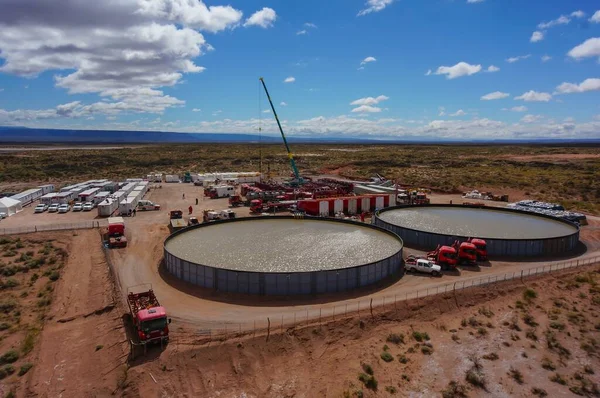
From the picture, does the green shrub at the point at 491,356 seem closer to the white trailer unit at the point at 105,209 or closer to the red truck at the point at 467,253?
the red truck at the point at 467,253

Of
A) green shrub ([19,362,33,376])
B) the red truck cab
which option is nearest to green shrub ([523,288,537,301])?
the red truck cab

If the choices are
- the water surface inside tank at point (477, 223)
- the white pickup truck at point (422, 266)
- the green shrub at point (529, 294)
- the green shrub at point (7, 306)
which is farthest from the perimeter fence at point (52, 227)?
the green shrub at point (529, 294)

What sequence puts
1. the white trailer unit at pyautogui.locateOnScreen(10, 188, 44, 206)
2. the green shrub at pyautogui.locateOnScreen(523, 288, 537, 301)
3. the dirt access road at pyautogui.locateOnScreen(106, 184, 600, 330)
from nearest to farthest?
the dirt access road at pyautogui.locateOnScreen(106, 184, 600, 330), the green shrub at pyautogui.locateOnScreen(523, 288, 537, 301), the white trailer unit at pyautogui.locateOnScreen(10, 188, 44, 206)

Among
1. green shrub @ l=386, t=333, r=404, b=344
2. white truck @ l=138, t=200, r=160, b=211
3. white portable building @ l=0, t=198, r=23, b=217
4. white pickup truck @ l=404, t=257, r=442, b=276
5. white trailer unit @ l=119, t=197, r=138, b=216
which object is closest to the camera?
green shrub @ l=386, t=333, r=404, b=344

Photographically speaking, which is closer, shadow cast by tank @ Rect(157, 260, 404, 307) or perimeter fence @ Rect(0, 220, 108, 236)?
shadow cast by tank @ Rect(157, 260, 404, 307)

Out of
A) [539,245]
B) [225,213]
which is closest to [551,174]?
[539,245]

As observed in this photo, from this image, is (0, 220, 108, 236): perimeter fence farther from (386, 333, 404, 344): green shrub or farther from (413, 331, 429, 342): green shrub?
(413, 331, 429, 342): green shrub
